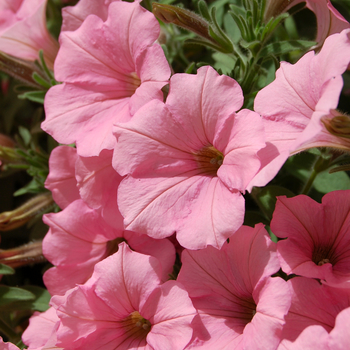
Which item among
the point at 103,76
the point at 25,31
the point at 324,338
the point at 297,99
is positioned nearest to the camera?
the point at 324,338

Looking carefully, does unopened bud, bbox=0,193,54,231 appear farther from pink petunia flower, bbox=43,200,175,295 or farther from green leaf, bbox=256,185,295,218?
green leaf, bbox=256,185,295,218

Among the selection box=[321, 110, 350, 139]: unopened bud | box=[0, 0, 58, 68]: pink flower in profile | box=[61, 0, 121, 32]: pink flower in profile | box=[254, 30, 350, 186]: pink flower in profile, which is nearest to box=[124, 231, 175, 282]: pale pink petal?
box=[254, 30, 350, 186]: pink flower in profile

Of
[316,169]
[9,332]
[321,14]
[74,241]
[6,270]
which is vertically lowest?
[9,332]

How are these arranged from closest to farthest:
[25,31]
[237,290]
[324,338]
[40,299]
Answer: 1. [324,338]
2. [237,290]
3. [40,299]
4. [25,31]

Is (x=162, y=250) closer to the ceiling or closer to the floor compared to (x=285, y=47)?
closer to the floor

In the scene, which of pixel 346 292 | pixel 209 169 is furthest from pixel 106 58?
pixel 346 292

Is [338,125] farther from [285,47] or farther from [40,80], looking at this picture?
[40,80]

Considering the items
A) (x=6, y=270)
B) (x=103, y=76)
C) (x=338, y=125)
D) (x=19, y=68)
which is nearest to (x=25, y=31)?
(x=19, y=68)
